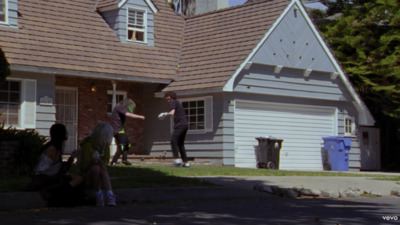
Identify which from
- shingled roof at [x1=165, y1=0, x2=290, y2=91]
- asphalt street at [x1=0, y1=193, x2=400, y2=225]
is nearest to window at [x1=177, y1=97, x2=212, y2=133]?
shingled roof at [x1=165, y1=0, x2=290, y2=91]

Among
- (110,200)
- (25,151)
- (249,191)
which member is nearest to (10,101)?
(25,151)

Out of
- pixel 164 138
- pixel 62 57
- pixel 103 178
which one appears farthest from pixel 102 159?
pixel 164 138

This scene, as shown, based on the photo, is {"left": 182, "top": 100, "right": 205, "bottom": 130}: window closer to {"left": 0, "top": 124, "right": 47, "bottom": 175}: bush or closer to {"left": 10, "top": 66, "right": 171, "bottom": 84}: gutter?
{"left": 10, "top": 66, "right": 171, "bottom": 84}: gutter

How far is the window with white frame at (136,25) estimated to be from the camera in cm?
2464

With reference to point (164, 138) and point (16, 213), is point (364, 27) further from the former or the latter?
point (16, 213)

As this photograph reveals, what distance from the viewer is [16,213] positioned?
974 centimetres

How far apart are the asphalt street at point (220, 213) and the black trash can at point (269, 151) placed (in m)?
9.77

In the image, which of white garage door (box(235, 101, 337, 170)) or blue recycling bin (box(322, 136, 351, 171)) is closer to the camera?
white garage door (box(235, 101, 337, 170))

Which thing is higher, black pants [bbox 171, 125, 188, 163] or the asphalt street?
black pants [bbox 171, 125, 188, 163]

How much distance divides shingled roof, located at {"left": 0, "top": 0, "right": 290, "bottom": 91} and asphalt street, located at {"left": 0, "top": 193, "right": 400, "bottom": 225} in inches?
399

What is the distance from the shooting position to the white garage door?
76.3ft

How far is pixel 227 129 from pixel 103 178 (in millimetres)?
12175

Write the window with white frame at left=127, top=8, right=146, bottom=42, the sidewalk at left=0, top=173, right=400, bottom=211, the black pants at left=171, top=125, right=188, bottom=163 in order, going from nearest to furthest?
1. the sidewalk at left=0, top=173, right=400, bottom=211
2. the black pants at left=171, top=125, right=188, bottom=163
3. the window with white frame at left=127, top=8, right=146, bottom=42

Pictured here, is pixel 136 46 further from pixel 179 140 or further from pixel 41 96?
pixel 179 140
